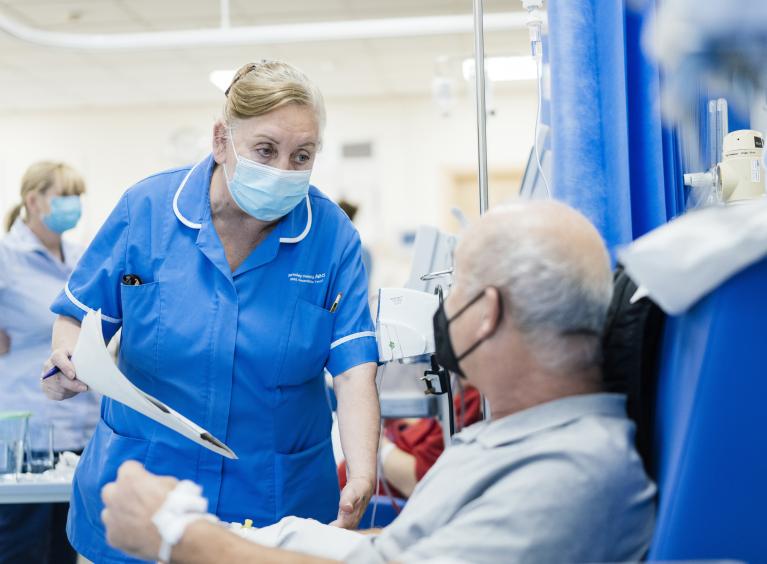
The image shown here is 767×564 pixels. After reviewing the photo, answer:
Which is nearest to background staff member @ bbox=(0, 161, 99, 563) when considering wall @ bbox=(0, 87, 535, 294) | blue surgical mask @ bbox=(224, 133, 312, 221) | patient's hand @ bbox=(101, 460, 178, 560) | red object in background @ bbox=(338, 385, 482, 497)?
red object in background @ bbox=(338, 385, 482, 497)

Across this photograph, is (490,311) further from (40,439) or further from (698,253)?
(40,439)

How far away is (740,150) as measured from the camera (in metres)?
1.35

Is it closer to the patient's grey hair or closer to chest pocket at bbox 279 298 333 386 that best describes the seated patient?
the patient's grey hair

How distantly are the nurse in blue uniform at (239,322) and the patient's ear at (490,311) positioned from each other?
21.8 inches

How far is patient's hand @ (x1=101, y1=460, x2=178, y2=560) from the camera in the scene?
1.05m

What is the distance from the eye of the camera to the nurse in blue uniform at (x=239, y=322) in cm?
155

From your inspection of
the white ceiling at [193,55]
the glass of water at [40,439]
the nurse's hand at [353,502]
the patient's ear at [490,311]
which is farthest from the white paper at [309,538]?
the white ceiling at [193,55]

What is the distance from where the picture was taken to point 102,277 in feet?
5.24

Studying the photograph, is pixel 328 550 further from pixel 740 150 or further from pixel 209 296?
pixel 740 150

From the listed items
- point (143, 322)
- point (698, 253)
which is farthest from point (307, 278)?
point (698, 253)

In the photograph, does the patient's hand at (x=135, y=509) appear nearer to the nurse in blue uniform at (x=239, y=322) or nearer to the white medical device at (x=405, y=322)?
the nurse in blue uniform at (x=239, y=322)

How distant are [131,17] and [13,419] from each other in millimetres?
3533

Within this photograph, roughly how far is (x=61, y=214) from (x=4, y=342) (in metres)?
0.46

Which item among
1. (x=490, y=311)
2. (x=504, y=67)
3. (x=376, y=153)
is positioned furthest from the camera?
(x=376, y=153)
